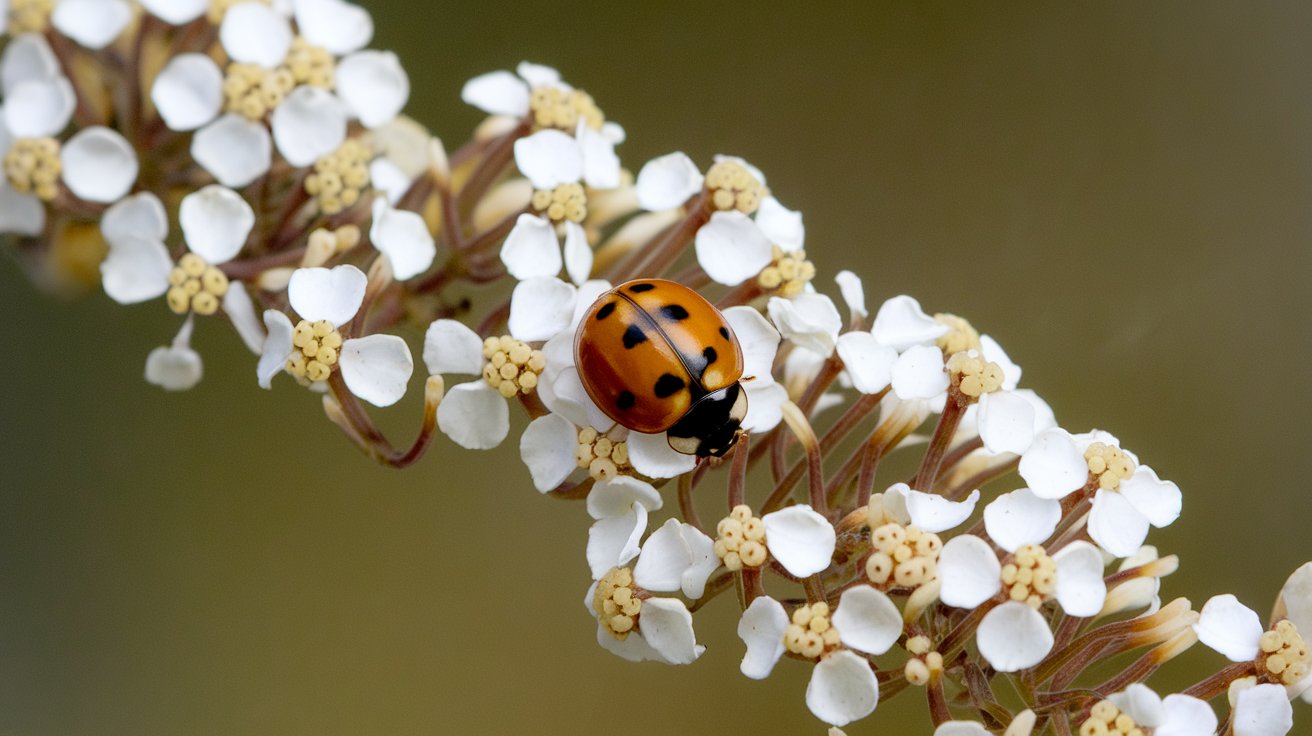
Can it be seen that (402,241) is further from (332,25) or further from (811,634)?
(811,634)

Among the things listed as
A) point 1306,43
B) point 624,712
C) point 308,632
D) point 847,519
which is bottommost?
point 308,632

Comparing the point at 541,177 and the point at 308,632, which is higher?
the point at 541,177

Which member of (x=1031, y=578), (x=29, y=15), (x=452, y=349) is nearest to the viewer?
(x=1031, y=578)

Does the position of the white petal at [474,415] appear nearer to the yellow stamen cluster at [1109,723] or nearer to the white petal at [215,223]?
the white petal at [215,223]

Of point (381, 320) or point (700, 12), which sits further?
point (700, 12)

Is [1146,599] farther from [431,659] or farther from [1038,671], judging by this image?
[431,659]

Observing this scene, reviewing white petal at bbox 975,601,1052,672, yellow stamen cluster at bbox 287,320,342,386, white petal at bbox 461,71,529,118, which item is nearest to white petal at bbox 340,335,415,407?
yellow stamen cluster at bbox 287,320,342,386

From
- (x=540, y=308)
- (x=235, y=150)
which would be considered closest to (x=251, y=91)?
(x=235, y=150)

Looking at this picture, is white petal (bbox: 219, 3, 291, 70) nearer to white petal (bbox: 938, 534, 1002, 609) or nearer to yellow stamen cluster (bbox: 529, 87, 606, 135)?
yellow stamen cluster (bbox: 529, 87, 606, 135)

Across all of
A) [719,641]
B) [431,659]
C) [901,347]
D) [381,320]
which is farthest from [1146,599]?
[431,659]
